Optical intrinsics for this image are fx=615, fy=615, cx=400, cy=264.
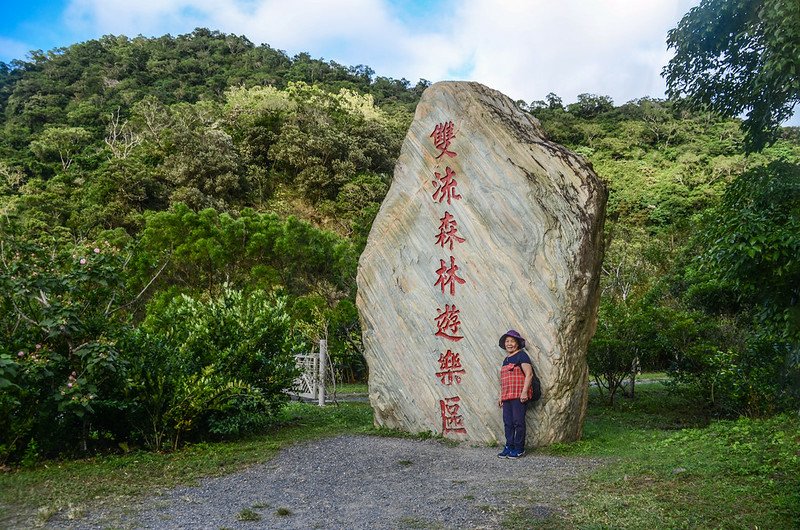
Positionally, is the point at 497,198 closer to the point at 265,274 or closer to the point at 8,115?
the point at 265,274

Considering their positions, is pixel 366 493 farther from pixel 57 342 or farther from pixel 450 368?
pixel 57 342

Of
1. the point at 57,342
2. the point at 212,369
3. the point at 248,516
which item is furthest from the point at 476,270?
the point at 57,342

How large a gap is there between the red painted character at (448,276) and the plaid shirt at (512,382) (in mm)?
1273

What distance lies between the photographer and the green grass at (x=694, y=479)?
12.6 feet

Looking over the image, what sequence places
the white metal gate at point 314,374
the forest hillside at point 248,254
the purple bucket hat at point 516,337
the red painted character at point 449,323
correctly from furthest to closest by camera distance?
the white metal gate at point 314,374
the red painted character at point 449,323
the purple bucket hat at point 516,337
the forest hillside at point 248,254

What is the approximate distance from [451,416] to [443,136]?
3.45 m

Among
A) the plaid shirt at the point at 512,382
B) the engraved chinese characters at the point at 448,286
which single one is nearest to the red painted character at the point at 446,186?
the engraved chinese characters at the point at 448,286

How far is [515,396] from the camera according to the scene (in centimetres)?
647

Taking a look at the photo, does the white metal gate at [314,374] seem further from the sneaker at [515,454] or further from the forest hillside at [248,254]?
the sneaker at [515,454]

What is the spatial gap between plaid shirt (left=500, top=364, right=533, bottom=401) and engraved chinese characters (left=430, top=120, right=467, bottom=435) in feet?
2.58

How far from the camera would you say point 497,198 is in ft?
23.5

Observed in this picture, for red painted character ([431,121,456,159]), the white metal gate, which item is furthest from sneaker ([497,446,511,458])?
the white metal gate

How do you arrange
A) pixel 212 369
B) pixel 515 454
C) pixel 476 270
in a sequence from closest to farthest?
pixel 515 454
pixel 212 369
pixel 476 270

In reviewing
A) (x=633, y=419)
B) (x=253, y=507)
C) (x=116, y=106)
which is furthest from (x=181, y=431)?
(x=116, y=106)
